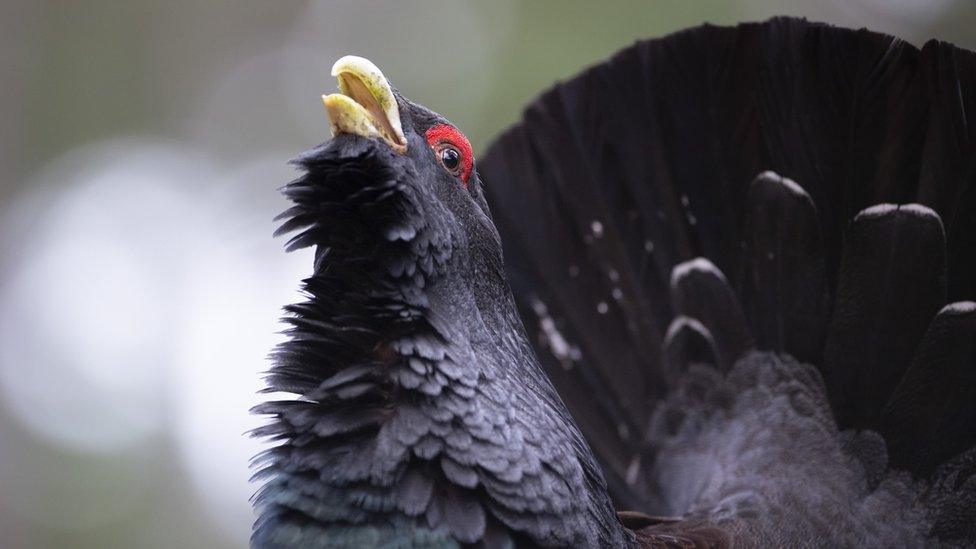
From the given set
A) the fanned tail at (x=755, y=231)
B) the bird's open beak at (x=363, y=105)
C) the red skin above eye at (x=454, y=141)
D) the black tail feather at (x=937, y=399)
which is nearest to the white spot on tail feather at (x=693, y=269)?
the fanned tail at (x=755, y=231)

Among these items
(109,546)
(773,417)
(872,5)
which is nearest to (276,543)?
(773,417)

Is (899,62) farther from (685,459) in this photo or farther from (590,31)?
(590,31)

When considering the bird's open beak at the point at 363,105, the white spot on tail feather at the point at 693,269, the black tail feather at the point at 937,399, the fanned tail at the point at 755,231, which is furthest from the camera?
the white spot on tail feather at the point at 693,269

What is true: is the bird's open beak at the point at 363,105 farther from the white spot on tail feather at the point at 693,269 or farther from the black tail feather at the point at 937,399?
the black tail feather at the point at 937,399

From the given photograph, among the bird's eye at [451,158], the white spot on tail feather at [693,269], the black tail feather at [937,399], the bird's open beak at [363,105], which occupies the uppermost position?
the bird's open beak at [363,105]

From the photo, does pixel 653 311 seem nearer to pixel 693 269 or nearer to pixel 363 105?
pixel 693 269

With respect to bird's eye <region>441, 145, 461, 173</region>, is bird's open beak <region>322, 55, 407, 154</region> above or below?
above

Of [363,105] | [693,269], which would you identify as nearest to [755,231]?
[693,269]

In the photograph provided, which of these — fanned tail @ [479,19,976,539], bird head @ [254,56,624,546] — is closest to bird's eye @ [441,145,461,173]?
bird head @ [254,56,624,546]

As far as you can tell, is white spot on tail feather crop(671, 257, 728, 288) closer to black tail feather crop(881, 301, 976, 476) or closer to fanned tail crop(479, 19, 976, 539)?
fanned tail crop(479, 19, 976, 539)
